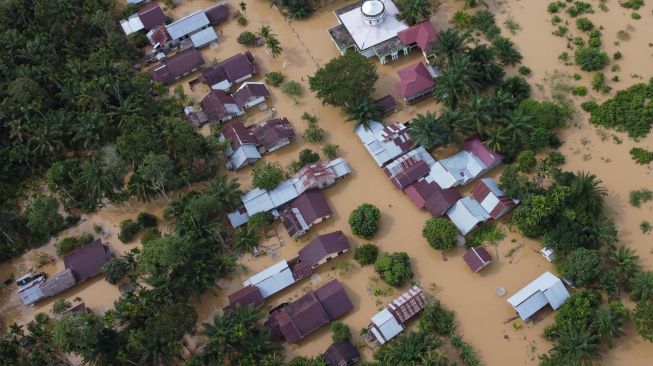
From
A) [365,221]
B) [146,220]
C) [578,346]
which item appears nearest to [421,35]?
[365,221]

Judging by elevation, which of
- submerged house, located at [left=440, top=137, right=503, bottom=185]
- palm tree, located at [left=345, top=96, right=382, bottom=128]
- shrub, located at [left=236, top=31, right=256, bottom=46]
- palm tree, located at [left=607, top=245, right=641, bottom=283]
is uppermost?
shrub, located at [left=236, top=31, right=256, bottom=46]

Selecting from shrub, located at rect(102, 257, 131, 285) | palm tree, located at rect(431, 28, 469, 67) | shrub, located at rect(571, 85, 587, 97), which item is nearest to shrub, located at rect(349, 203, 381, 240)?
palm tree, located at rect(431, 28, 469, 67)

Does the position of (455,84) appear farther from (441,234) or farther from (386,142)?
(441,234)

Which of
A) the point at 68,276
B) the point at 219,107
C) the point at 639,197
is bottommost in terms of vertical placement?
the point at 639,197

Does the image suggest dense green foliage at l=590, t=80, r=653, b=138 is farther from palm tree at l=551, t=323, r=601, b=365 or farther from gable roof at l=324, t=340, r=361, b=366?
gable roof at l=324, t=340, r=361, b=366

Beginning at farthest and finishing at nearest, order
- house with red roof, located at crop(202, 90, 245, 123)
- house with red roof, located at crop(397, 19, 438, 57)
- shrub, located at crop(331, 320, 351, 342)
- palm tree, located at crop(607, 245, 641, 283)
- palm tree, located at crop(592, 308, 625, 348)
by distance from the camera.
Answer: house with red roof, located at crop(397, 19, 438, 57) → house with red roof, located at crop(202, 90, 245, 123) → shrub, located at crop(331, 320, 351, 342) → palm tree, located at crop(607, 245, 641, 283) → palm tree, located at crop(592, 308, 625, 348)

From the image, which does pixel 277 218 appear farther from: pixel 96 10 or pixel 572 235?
pixel 96 10
